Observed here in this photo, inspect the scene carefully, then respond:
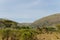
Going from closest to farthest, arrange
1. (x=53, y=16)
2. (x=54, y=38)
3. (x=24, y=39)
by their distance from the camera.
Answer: (x=24, y=39) → (x=54, y=38) → (x=53, y=16)

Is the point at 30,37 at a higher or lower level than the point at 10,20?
lower

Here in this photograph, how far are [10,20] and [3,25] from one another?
231cm

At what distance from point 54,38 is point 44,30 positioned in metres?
1.84

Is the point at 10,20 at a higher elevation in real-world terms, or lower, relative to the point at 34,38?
higher

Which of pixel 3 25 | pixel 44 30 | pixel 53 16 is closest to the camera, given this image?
pixel 44 30

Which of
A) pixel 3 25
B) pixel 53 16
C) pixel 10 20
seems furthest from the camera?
pixel 53 16

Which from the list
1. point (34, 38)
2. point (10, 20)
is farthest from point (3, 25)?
point (34, 38)

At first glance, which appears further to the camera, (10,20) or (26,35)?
(10,20)

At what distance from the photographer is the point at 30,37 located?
18.6 meters

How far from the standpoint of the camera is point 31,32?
62.2 ft

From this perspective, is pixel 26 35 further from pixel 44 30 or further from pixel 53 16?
pixel 53 16

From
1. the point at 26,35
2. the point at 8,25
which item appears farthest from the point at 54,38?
the point at 8,25

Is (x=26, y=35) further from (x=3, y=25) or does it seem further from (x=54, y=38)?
(x=3, y=25)

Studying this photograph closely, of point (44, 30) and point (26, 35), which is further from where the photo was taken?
point (44, 30)
